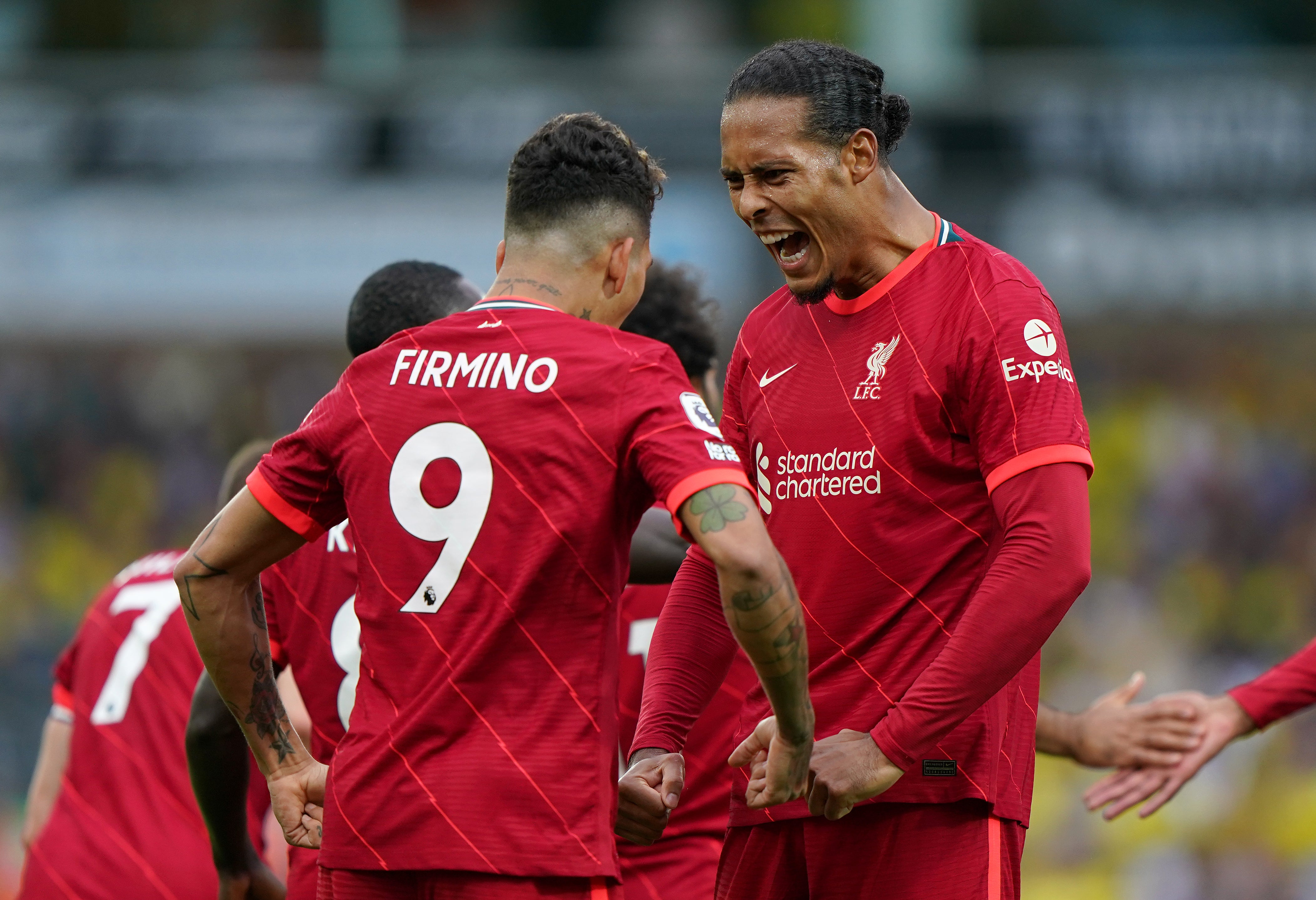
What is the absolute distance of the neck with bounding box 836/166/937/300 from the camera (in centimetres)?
304

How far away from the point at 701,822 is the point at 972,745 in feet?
3.50

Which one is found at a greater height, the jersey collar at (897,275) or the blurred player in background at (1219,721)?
the jersey collar at (897,275)

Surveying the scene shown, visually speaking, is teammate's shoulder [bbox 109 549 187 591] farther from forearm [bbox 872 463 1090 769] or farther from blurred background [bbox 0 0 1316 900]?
blurred background [bbox 0 0 1316 900]

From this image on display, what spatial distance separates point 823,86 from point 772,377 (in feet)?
1.89

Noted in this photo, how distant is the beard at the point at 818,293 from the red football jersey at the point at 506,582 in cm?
52

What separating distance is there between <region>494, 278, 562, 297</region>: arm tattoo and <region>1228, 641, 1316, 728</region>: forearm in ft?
7.33

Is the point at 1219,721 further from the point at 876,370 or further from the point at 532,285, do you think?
the point at 532,285

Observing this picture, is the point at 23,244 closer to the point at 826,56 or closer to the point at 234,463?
the point at 234,463

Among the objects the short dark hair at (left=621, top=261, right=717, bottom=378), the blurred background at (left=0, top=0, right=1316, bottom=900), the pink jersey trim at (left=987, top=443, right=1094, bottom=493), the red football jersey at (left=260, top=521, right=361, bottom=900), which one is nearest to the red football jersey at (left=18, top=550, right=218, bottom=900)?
the red football jersey at (left=260, top=521, right=361, bottom=900)

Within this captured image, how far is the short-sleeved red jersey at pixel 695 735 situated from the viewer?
3738mm

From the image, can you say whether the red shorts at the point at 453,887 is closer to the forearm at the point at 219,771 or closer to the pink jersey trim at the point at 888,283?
the forearm at the point at 219,771

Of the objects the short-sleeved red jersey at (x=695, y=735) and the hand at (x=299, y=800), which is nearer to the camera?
the hand at (x=299, y=800)

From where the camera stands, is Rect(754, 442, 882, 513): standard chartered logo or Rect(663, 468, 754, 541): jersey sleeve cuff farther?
Rect(754, 442, 882, 513): standard chartered logo

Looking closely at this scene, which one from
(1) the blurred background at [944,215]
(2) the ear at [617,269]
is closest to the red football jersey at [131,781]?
(2) the ear at [617,269]
